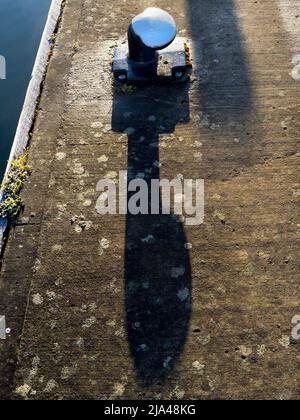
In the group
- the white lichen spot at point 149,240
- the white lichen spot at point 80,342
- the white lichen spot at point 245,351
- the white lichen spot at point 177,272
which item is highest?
the white lichen spot at point 149,240

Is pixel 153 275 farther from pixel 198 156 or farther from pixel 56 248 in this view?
→ pixel 198 156

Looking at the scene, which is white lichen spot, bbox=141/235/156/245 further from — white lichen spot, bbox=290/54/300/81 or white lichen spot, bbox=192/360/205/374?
white lichen spot, bbox=290/54/300/81

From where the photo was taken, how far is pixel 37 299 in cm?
360

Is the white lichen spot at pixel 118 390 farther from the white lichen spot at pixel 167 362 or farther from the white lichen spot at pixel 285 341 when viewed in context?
the white lichen spot at pixel 285 341

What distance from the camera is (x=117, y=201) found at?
417cm

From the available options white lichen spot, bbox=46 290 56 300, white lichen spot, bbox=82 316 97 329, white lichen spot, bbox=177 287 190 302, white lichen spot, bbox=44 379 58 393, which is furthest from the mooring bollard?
white lichen spot, bbox=44 379 58 393

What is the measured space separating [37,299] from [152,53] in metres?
3.07

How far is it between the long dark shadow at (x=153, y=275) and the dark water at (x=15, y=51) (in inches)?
106

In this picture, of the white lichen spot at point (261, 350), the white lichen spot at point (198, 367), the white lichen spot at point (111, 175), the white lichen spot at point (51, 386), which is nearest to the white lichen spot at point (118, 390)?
the white lichen spot at point (51, 386)

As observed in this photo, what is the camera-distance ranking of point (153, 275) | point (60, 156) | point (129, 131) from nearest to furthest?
point (153, 275) → point (60, 156) → point (129, 131)

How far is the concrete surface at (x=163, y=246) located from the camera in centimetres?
323

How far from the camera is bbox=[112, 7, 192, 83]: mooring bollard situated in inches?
175

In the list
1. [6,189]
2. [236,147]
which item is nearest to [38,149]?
[6,189]

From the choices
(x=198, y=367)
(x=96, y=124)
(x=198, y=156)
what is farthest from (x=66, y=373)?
(x=96, y=124)
